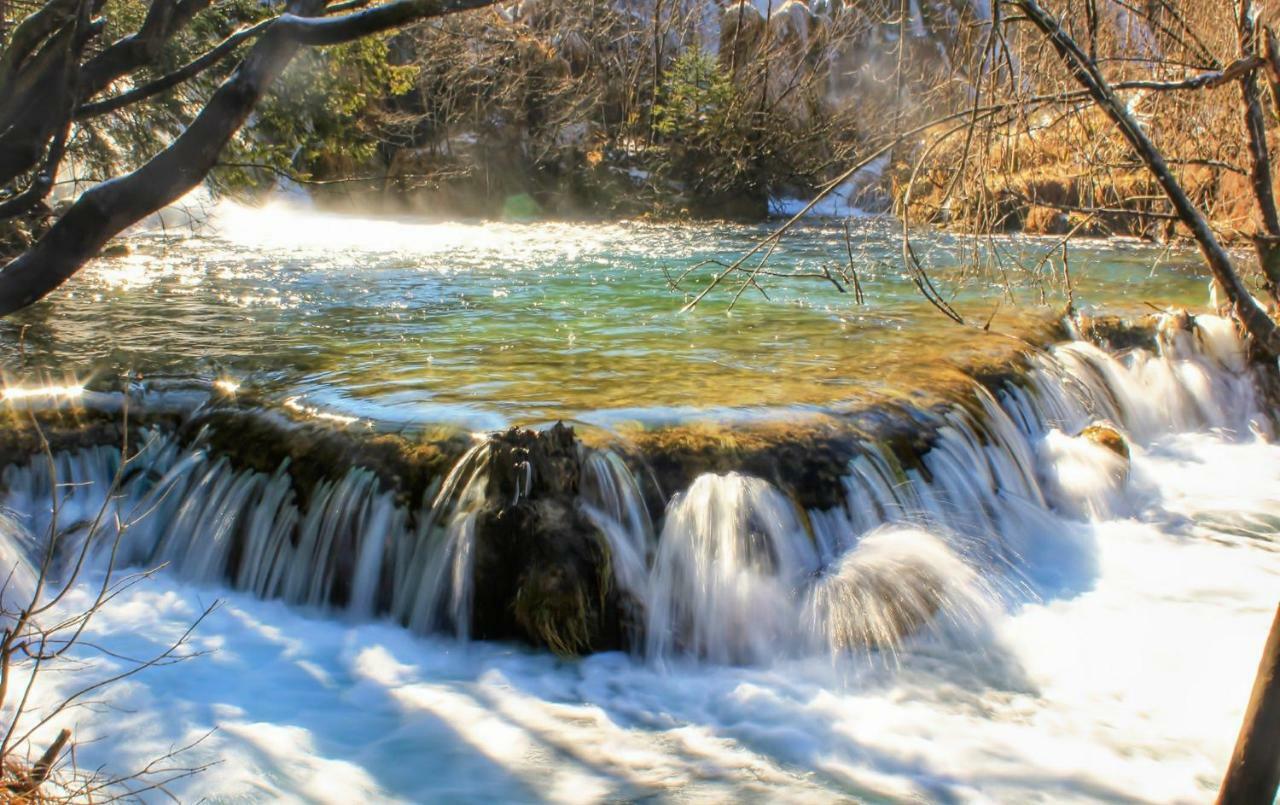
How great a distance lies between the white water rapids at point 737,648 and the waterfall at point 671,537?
2 cm

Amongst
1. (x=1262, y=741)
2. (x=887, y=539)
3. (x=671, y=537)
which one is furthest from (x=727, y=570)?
(x=1262, y=741)

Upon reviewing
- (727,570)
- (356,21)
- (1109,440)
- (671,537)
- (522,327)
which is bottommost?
(727,570)

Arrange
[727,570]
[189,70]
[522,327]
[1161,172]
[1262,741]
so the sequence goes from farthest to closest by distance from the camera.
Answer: [522,327]
[727,570]
[189,70]
[1161,172]
[1262,741]

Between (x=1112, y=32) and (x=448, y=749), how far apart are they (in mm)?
4058

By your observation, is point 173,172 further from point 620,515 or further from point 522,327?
point 522,327

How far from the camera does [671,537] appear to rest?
512cm

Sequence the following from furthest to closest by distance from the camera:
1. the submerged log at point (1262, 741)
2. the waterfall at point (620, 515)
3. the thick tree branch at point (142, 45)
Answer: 1. the waterfall at point (620, 515)
2. the thick tree branch at point (142, 45)
3. the submerged log at point (1262, 741)

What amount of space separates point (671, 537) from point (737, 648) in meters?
0.65

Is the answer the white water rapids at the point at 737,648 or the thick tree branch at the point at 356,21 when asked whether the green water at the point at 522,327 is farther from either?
the thick tree branch at the point at 356,21

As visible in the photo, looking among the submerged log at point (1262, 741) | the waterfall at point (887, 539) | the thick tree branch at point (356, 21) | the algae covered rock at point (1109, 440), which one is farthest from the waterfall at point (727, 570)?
the algae covered rock at point (1109, 440)

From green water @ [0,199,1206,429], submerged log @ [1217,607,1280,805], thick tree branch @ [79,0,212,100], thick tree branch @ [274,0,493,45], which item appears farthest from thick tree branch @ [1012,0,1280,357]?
thick tree branch @ [79,0,212,100]

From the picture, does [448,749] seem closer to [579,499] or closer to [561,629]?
[561,629]

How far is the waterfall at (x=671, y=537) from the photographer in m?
4.96

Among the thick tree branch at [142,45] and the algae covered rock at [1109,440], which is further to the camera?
the algae covered rock at [1109,440]
